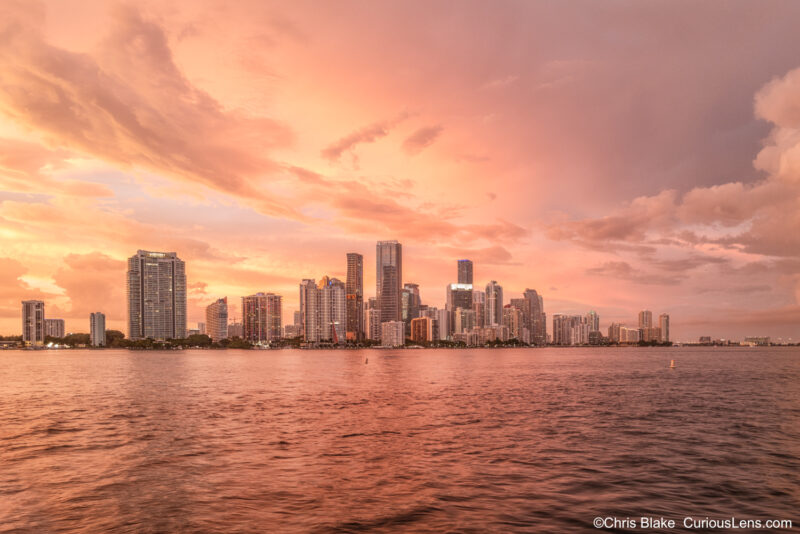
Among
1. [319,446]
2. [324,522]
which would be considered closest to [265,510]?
[324,522]

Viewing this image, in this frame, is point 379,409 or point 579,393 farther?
point 579,393

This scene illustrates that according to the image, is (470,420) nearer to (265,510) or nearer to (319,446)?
(319,446)

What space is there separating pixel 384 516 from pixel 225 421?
37.1 metres

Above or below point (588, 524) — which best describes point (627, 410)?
below

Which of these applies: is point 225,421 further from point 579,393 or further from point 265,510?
point 579,393

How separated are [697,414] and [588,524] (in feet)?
153

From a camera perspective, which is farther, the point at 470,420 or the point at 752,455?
the point at 470,420

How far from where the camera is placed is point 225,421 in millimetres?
57688

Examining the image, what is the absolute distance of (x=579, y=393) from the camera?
87.2 metres

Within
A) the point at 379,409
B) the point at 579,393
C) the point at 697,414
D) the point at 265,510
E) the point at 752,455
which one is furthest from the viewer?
the point at 579,393

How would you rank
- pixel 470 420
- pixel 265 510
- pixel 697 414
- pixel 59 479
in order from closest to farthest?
pixel 265 510
pixel 59 479
pixel 470 420
pixel 697 414

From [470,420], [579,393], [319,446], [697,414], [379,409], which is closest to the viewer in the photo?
[319,446]

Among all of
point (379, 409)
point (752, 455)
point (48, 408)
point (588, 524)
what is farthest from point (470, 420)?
point (48, 408)

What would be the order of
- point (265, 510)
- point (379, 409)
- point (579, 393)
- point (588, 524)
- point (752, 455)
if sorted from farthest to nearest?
point (579, 393) < point (379, 409) < point (752, 455) < point (265, 510) < point (588, 524)
